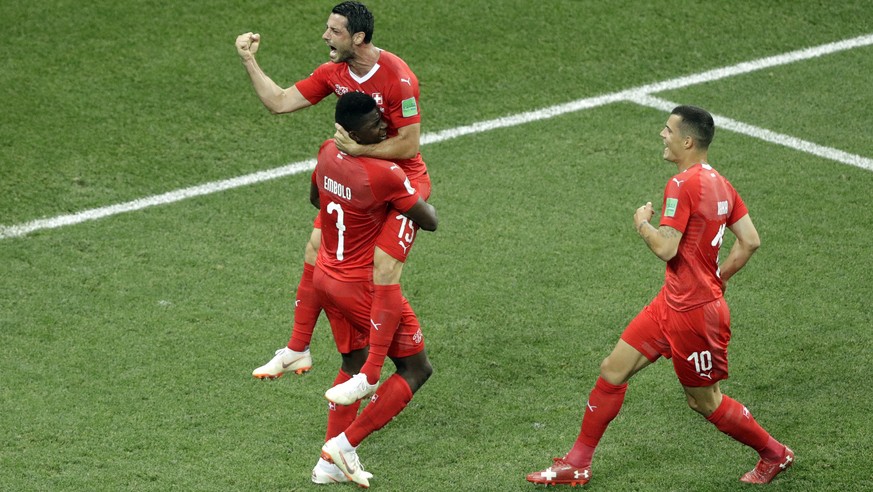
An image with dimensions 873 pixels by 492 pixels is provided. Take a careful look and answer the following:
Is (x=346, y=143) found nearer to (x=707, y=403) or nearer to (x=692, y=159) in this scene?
(x=692, y=159)

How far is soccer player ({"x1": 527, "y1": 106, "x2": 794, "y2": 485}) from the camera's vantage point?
20.8 feet

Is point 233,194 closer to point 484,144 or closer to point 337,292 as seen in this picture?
point 484,144

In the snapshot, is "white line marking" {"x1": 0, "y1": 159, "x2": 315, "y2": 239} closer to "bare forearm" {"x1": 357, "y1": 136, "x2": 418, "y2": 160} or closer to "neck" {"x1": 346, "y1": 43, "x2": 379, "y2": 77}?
"neck" {"x1": 346, "y1": 43, "x2": 379, "y2": 77}

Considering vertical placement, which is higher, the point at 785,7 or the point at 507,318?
the point at 785,7

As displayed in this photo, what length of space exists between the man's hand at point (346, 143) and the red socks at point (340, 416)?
1.36m

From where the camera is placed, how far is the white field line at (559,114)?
994cm

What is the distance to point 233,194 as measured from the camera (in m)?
10.3

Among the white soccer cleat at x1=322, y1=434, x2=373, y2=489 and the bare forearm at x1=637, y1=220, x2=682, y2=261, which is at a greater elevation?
the bare forearm at x1=637, y1=220, x2=682, y2=261

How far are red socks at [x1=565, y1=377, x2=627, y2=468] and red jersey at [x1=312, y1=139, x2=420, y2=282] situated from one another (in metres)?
1.43

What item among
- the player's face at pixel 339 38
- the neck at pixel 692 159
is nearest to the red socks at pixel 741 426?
the neck at pixel 692 159

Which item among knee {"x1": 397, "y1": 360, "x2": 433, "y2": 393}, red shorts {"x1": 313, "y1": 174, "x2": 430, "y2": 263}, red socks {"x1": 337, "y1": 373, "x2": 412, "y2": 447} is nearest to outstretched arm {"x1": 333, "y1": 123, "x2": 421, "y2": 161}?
red shorts {"x1": 313, "y1": 174, "x2": 430, "y2": 263}

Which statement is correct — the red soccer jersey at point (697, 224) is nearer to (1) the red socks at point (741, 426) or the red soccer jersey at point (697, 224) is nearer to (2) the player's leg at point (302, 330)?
(1) the red socks at point (741, 426)

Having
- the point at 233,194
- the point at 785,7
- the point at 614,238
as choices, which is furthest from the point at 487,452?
the point at 785,7

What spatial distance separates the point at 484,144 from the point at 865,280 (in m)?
3.72
